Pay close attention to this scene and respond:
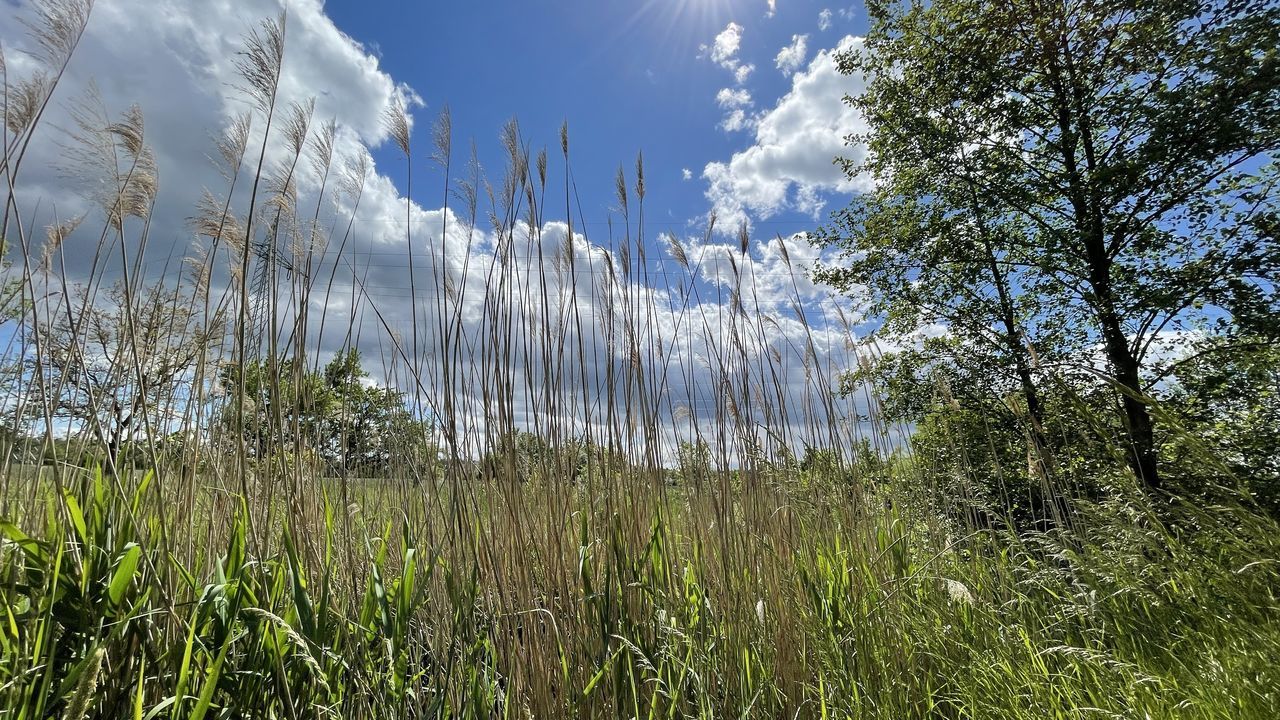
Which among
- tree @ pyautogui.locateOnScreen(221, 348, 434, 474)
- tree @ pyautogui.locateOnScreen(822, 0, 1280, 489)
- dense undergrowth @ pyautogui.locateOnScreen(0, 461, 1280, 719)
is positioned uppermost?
tree @ pyautogui.locateOnScreen(822, 0, 1280, 489)

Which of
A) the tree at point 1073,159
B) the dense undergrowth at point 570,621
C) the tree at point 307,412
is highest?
the tree at point 1073,159

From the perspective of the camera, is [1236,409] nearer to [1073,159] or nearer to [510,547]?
[1073,159]

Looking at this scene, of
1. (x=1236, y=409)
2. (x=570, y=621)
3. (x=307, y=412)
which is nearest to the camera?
(x=570, y=621)

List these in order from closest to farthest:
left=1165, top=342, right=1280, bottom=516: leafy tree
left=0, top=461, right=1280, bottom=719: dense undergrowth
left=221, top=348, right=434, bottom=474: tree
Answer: left=0, top=461, right=1280, bottom=719: dense undergrowth → left=221, top=348, right=434, bottom=474: tree → left=1165, top=342, right=1280, bottom=516: leafy tree

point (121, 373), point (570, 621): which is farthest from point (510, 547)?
point (121, 373)

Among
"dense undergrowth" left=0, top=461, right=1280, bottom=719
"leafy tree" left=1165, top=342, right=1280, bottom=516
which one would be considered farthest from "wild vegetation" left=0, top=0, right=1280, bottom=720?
"leafy tree" left=1165, top=342, right=1280, bottom=516

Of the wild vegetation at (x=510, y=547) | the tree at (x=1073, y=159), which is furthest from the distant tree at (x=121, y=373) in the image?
the tree at (x=1073, y=159)

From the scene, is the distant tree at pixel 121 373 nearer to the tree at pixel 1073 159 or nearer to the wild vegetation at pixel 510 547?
the wild vegetation at pixel 510 547

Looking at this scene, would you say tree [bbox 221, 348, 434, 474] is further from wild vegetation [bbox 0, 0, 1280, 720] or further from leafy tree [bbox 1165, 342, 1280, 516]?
leafy tree [bbox 1165, 342, 1280, 516]

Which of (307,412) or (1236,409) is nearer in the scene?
(307,412)

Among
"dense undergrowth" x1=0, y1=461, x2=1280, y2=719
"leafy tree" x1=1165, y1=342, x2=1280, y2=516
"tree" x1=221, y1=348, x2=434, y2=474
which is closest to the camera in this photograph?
"dense undergrowth" x1=0, y1=461, x2=1280, y2=719

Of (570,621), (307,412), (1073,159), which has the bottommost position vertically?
(570,621)

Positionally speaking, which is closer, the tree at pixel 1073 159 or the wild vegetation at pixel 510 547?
the wild vegetation at pixel 510 547

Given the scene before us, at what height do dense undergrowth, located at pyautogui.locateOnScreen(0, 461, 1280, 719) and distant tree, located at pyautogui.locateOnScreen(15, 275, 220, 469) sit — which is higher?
distant tree, located at pyautogui.locateOnScreen(15, 275, 220, 469)
